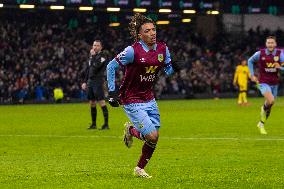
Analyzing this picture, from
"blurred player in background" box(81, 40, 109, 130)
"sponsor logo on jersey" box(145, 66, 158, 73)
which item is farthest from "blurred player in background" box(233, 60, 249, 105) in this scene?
"sponsor logo on jersey" box(145, 66, 158, 73)

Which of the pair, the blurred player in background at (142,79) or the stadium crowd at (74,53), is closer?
the blurred player in background at (142,79)

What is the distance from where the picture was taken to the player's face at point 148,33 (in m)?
11.6

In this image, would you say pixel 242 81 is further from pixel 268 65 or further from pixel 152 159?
pixel 152 159

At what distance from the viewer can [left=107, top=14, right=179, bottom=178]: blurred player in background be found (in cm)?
1161

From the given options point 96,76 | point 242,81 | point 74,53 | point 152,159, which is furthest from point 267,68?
point 74,53

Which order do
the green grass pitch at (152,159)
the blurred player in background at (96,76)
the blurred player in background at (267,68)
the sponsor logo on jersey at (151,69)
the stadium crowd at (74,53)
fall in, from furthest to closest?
the stadium crowd at (74,53) < the blurred player in background at (96,76) < the blurred player in background at (267,68) < the sponsor logo on jersey at (151,69) < the green grass pitch at (152,159)

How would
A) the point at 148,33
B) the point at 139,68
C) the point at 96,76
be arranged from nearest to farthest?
the point at 148,33 → the point at 139,68 → the point at 96,76

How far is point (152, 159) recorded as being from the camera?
14.4 m

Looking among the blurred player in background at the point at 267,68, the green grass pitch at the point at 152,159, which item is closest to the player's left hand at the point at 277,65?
the blurred player in background at the point at 267,68

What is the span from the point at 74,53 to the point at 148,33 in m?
39.9

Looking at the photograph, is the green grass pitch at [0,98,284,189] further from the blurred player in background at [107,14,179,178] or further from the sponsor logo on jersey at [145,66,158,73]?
the sponsor logo on jersey at [145,66,158,73]

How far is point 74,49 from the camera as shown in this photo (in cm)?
5125

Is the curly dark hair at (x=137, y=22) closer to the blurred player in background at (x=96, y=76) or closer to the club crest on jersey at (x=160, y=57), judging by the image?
the club crest on jersey at (x=160, y=57)

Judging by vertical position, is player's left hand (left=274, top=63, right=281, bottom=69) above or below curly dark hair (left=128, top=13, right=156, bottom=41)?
below
